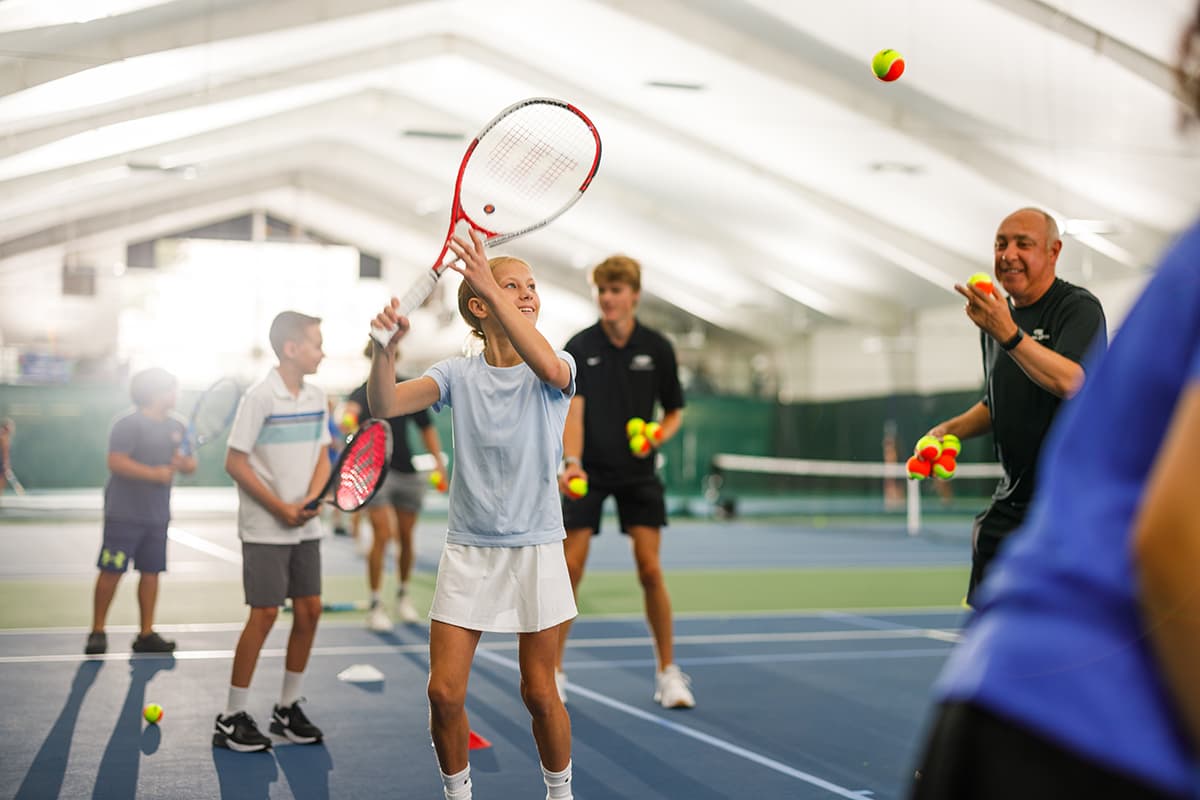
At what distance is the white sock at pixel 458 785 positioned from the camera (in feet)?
9.92

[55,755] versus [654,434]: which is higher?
[654,434]

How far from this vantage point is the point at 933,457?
377cm

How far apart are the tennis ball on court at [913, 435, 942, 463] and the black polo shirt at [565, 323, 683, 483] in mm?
1873

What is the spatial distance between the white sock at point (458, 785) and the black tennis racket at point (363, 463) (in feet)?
5.18

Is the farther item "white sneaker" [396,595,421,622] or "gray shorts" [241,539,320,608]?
"white sneaker" [396,595,421,622]

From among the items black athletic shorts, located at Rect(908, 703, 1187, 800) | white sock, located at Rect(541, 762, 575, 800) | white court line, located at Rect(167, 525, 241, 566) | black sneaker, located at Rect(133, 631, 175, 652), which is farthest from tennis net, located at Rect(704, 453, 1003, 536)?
black athletic shorts, located at Rect(908, 703, 1187, 800)

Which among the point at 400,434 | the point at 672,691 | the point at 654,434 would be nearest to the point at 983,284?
the point at 654,434

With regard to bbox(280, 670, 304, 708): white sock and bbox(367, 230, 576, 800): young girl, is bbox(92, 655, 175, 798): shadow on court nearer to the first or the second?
bbox(280, 670, 304, 708): white sock

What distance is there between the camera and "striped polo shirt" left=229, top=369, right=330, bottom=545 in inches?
178

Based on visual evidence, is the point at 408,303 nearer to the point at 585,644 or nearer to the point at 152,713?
the point at 152,713

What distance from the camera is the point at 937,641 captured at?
23.7 ft

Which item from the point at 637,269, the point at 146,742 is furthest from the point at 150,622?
the point at 637,269

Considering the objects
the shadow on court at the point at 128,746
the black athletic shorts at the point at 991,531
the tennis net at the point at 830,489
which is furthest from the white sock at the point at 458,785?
the tennis net at the point at 830,489

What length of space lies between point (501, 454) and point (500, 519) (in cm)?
16
